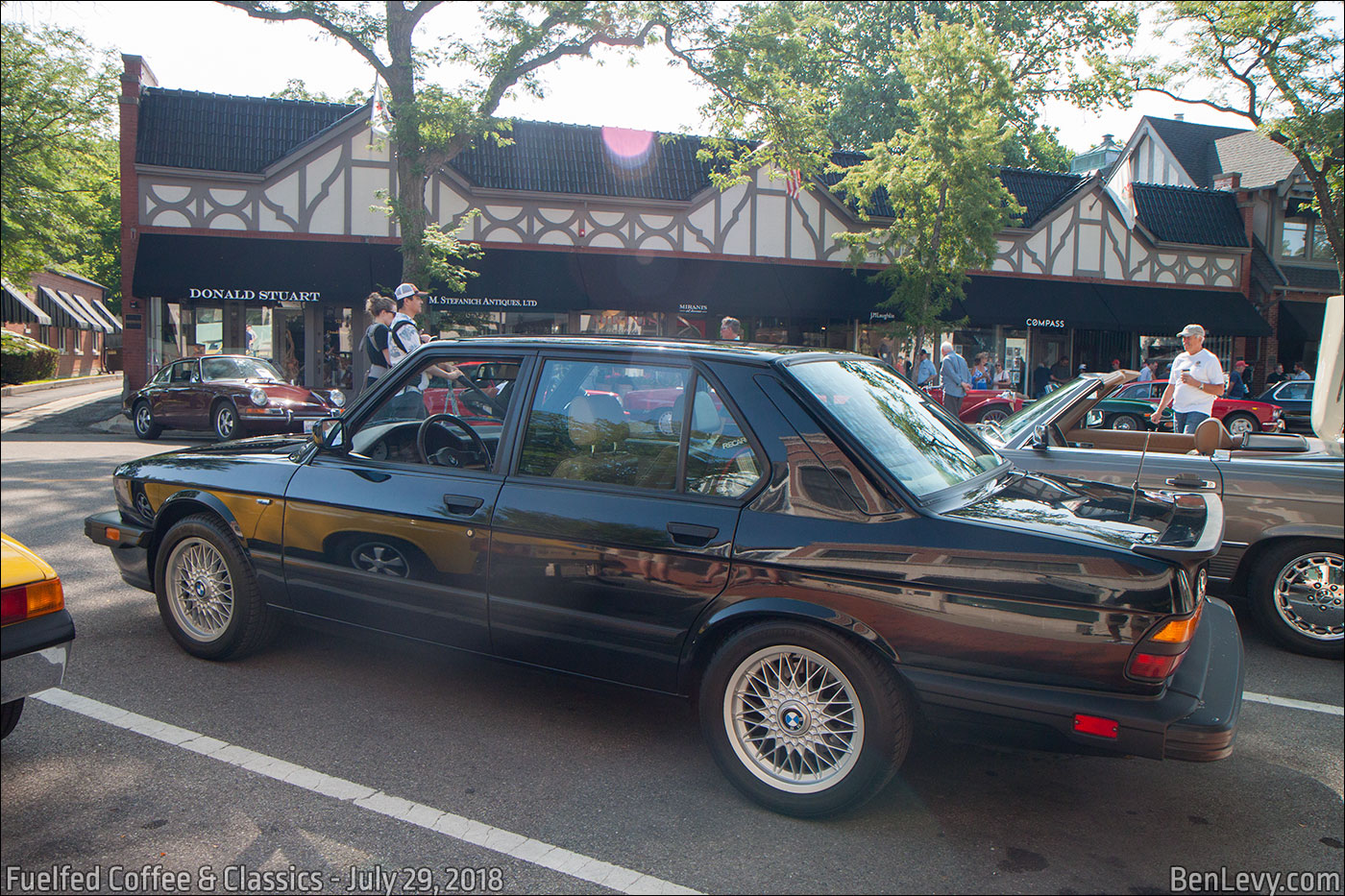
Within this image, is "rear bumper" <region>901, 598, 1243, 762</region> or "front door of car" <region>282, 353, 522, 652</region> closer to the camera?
"rear bumper" <region>901, 598, 1243, 762</region>

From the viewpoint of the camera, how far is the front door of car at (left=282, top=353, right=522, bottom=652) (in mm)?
3918

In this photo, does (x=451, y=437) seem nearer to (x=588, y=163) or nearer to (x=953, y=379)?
(x=953, y=379)

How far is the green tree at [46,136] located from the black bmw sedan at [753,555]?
25180 mm

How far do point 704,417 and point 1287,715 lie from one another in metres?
3.16

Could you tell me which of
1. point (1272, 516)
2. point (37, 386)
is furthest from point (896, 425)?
point (37, 386)

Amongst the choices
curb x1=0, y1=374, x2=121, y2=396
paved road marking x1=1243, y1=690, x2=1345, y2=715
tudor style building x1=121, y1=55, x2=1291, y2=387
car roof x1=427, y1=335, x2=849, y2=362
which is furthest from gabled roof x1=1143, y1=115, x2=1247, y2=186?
curb x1=0, y1=374, x2=121, y2=396

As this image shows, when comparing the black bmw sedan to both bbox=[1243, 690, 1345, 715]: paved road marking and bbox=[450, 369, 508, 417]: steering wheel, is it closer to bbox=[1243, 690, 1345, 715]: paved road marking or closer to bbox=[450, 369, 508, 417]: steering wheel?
bbox=[450, 369, 508, 417]: steering wheel

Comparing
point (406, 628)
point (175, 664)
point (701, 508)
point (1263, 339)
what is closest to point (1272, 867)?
point (701, 508)

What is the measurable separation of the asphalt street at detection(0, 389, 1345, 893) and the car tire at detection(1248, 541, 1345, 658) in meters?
0.65

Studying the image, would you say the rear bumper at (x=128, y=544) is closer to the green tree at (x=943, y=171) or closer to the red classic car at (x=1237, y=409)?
the red classic car at (x=1237, y=409)

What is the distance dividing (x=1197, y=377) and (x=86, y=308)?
5757 cm

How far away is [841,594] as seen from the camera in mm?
3205

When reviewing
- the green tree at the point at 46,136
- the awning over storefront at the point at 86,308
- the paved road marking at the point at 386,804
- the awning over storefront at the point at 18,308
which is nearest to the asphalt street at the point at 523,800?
the paved road marking at the point at 386,804

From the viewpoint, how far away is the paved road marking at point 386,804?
9.62ft
